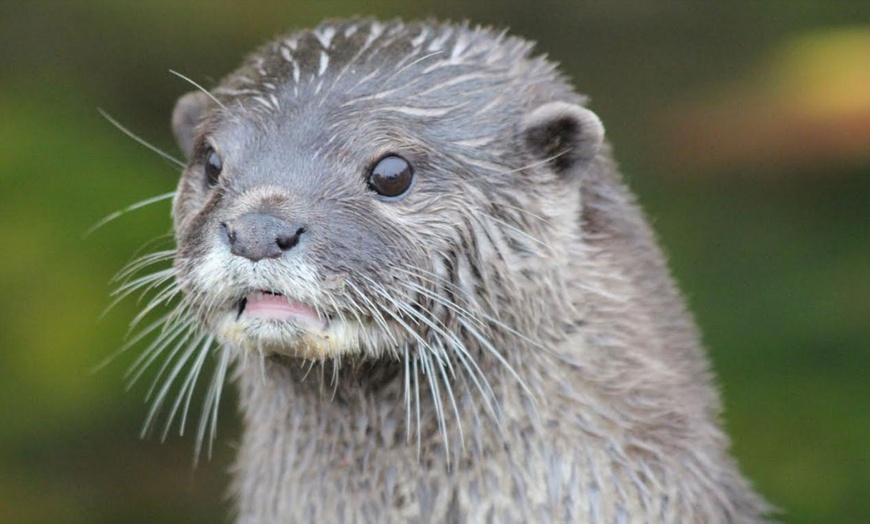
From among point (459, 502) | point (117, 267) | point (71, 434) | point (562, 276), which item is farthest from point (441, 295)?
point (71, 434)

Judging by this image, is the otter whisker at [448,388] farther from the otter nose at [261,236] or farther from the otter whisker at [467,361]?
the otter nose at [261,236]

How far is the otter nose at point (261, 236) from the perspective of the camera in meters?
2.06

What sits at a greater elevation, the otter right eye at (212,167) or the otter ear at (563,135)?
the otter ear at (563,135)

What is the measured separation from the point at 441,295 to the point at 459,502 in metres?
0.39

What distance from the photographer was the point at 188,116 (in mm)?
2645

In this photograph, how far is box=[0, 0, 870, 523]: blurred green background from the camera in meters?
3.86

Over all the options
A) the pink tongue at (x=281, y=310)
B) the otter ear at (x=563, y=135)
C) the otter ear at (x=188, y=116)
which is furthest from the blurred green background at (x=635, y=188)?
the pink tongue at (x=281, y=310)

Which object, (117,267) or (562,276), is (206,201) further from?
(117,267)

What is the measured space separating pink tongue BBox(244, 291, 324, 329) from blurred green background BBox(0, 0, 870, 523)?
1457 millimetres

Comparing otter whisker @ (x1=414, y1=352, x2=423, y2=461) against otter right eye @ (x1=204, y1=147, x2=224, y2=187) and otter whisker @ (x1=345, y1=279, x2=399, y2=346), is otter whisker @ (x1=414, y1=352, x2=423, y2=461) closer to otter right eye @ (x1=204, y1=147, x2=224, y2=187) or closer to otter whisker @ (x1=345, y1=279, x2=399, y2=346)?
otter whisker @ (x1=345, y1=279, x2=399, y2=346)

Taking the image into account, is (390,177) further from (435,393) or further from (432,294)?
(435,393)

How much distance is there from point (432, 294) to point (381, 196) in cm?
16

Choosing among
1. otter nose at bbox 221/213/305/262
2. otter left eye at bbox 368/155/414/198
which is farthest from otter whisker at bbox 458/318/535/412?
otter nose at bbox 221/213/305/262

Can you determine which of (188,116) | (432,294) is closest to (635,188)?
(188,116)
